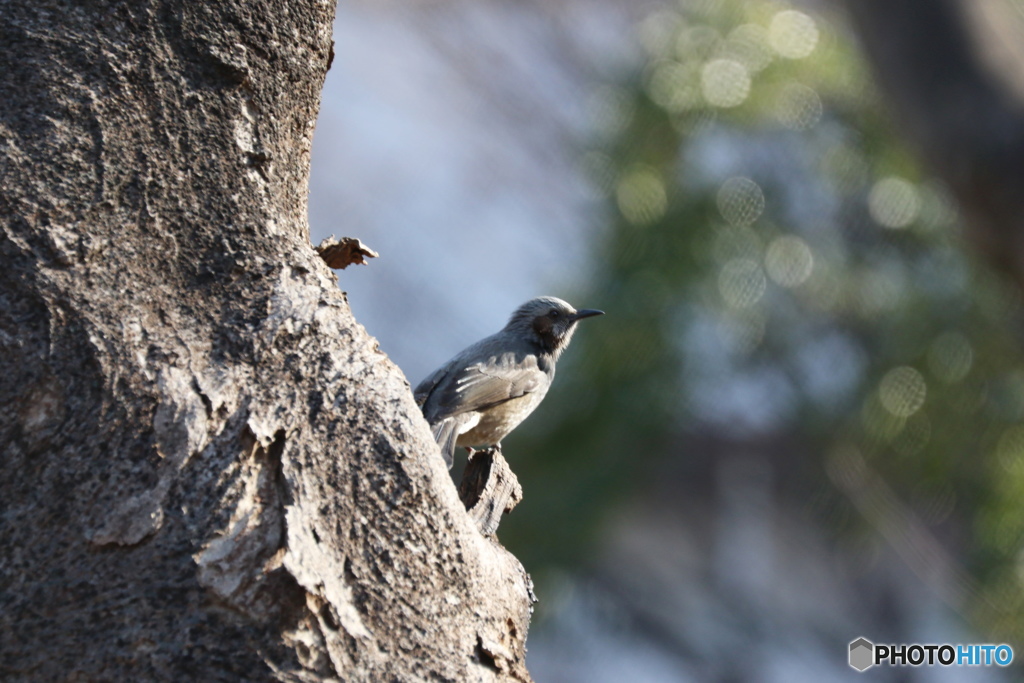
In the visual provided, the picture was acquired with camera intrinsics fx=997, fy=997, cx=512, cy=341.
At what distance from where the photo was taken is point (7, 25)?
5.82 feet

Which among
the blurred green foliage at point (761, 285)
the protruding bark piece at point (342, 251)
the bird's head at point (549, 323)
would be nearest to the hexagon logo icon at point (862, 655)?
the blurred green foliage at point (761, 285)

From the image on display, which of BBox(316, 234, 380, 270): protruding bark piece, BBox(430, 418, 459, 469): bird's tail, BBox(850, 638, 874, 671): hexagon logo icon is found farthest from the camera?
BBox(850, 638, 874, 671): hexagon logo icon

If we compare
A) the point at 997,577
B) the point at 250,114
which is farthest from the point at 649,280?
the point at 250,114

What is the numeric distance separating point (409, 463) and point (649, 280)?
671 cm

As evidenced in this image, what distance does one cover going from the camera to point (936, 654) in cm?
622

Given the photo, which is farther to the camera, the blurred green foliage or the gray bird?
the blurred green foliage

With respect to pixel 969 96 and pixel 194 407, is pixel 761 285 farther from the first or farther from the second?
pixel 194 407

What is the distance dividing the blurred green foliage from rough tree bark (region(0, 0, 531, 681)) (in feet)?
20.4

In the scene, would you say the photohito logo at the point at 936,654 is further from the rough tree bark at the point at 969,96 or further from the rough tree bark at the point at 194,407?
the rough tree bark at the point at 194,407

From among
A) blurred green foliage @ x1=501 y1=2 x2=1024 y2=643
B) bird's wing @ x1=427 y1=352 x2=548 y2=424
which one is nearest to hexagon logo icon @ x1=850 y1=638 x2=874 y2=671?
blurred green foliage @ x1=501 y1=2 x2=1024 y2=643

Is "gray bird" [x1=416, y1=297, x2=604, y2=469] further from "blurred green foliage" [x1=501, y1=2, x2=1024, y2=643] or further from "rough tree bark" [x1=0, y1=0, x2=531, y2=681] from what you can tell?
"blurred green foliage" [x1=501, y1=2, x2=1024, y2=643]

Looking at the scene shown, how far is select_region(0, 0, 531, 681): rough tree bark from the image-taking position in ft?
5.11

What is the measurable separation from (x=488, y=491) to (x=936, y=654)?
4946mm

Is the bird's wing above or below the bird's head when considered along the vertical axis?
below
